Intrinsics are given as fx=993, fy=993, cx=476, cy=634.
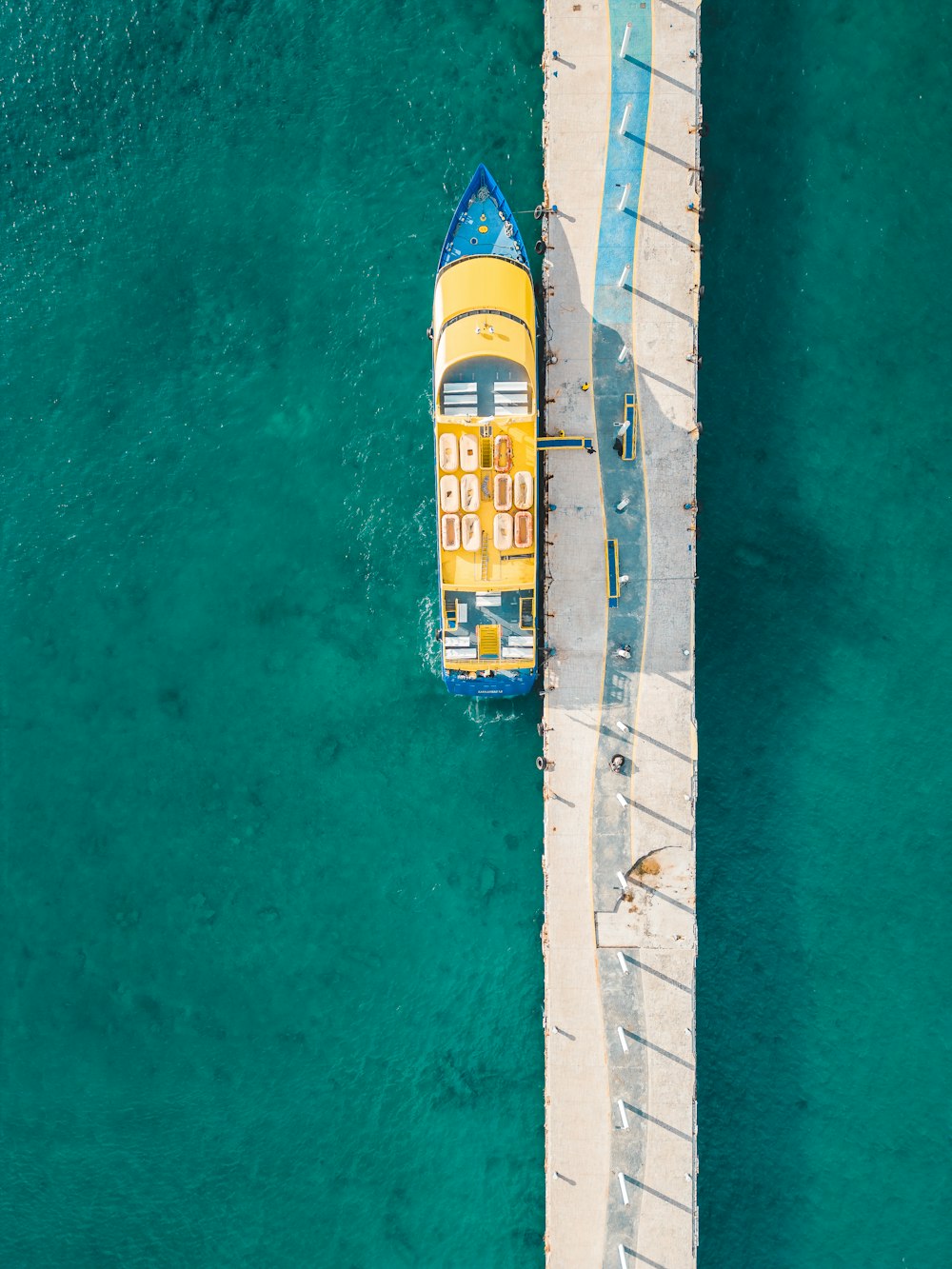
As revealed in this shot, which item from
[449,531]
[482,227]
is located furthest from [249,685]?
[482,227]

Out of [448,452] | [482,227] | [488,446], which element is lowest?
[448,452]

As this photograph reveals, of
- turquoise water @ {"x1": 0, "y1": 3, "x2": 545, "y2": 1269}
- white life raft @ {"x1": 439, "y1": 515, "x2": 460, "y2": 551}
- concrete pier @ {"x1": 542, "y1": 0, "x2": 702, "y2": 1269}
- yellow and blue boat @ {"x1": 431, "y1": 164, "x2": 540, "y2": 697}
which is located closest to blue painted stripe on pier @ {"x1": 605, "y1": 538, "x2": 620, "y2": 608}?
concrete pier @ {"x1": 542, "y1": 0, "x2": 702, "y2": 1269}

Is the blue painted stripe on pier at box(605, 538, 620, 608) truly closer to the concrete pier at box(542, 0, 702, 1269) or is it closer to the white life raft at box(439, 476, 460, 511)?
the concrete pier at box(542, 0, 702, 1269)

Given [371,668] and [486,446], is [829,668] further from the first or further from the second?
[371,668]

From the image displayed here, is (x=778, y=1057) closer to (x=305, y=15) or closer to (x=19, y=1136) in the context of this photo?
(x=19, y=1136)

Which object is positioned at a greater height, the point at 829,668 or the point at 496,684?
the point at 829,668

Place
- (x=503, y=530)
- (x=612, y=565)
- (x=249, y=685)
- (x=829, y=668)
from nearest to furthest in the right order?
1. (x=503, y=530)
2. (x=612, y=565)
3. (x=829, y=668)
4. (x=249, y=685)

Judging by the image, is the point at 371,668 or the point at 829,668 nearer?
the point at 829,668

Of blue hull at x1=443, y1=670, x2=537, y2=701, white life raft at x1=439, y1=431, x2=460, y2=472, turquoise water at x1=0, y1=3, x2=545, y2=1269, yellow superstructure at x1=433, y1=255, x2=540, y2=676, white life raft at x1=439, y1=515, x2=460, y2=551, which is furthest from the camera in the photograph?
turquoise water at x1=0, y1=3, x2=545, y2=1269

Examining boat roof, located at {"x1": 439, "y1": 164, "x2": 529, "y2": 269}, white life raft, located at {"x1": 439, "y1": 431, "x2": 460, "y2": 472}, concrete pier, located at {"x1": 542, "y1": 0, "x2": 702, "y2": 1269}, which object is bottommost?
concrete pier, located at {"x1": 542, "y1": 0, "x2": 702, "y2": 1269}
